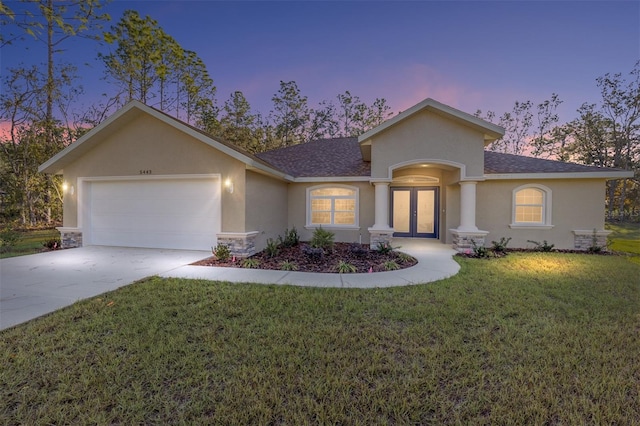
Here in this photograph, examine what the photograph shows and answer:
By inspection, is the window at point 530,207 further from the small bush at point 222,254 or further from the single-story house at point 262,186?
the small bush at point 222,254

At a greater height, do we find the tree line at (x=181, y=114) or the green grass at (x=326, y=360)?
the tree line at (x=181, y=114)

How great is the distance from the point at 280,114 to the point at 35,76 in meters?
16.7

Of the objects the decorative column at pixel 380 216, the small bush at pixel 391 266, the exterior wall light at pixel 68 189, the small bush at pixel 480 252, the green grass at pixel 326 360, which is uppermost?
the exterior wall light at pixel 68 189

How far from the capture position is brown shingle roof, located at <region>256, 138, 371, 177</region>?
11.7 meters

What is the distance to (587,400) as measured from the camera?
2381 mm

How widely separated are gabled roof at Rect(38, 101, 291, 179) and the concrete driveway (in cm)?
328

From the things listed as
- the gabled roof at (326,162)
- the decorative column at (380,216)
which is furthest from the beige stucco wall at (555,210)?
the decorative column at (380,216)

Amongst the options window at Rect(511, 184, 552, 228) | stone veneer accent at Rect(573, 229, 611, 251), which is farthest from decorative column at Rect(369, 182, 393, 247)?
stone veneer accent at Rect(573, 229, 611, 251)

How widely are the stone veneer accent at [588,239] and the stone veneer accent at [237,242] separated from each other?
11836mm

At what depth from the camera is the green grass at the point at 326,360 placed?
2.27 meters

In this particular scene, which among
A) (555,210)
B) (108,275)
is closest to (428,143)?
(555,210)

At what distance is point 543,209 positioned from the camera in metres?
10.2

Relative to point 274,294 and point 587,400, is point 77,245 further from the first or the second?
point 587,400

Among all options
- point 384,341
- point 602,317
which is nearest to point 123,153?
point 384,341
